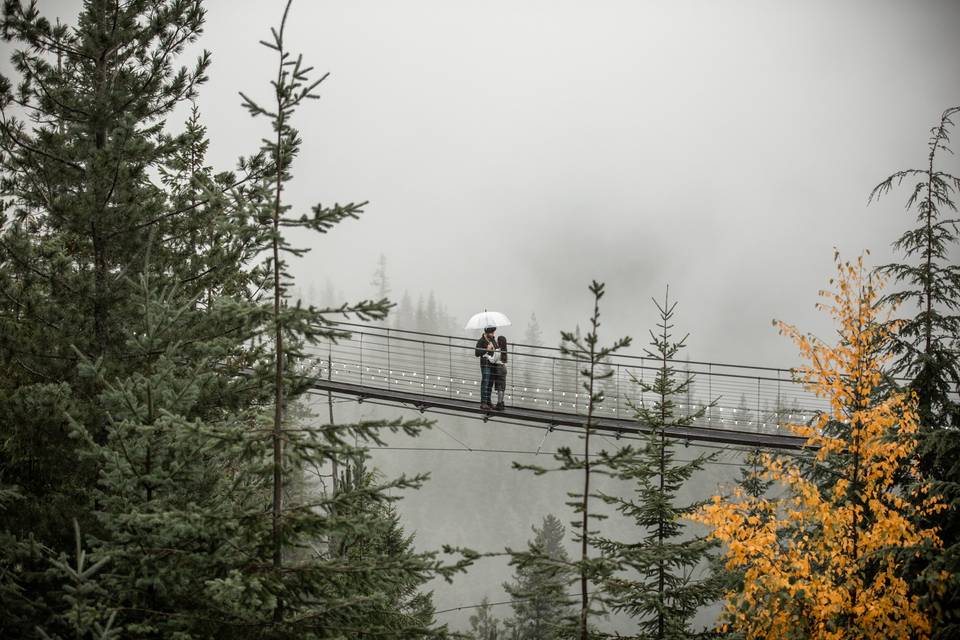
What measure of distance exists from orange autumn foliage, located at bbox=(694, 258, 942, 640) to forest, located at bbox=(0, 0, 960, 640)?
0.04 meters

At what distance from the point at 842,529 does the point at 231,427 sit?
6019 millimetres

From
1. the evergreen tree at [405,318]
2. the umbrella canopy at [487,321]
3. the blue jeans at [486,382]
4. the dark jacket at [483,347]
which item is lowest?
the blue jeans at [486,382]

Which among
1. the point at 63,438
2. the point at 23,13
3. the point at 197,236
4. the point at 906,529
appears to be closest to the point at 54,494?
the point at 63,438

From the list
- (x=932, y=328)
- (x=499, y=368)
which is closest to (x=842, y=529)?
(x=932, y=328)

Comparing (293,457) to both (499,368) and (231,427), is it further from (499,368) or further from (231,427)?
(499,368)

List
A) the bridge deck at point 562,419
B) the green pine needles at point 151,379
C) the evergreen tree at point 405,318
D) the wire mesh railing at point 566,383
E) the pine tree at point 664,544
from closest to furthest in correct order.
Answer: the green pine needles at point 151,379 → the pine tree at point 664,544 → the wire mesh railing at point 566,383 → the bridge deck at point 562,419 → the evergreen tree at point 405,318

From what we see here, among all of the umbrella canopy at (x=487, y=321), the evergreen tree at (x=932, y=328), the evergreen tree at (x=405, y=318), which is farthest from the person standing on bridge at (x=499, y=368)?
the evergreen tree at (x=405, y=318)

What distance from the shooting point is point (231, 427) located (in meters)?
4.90

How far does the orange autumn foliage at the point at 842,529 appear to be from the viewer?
255 inches

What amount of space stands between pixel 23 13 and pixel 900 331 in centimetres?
1148

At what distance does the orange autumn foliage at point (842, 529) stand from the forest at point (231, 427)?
4 centimetres

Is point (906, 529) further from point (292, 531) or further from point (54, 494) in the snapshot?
point (54, 494)

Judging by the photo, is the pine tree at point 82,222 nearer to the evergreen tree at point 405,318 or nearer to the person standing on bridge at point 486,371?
the person standing on bridge at point 486,371

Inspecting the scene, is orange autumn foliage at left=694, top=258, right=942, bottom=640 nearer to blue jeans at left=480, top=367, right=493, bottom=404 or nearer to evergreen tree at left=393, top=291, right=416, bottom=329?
blue jeans at left=480, top=367, right=493, bottom=404
